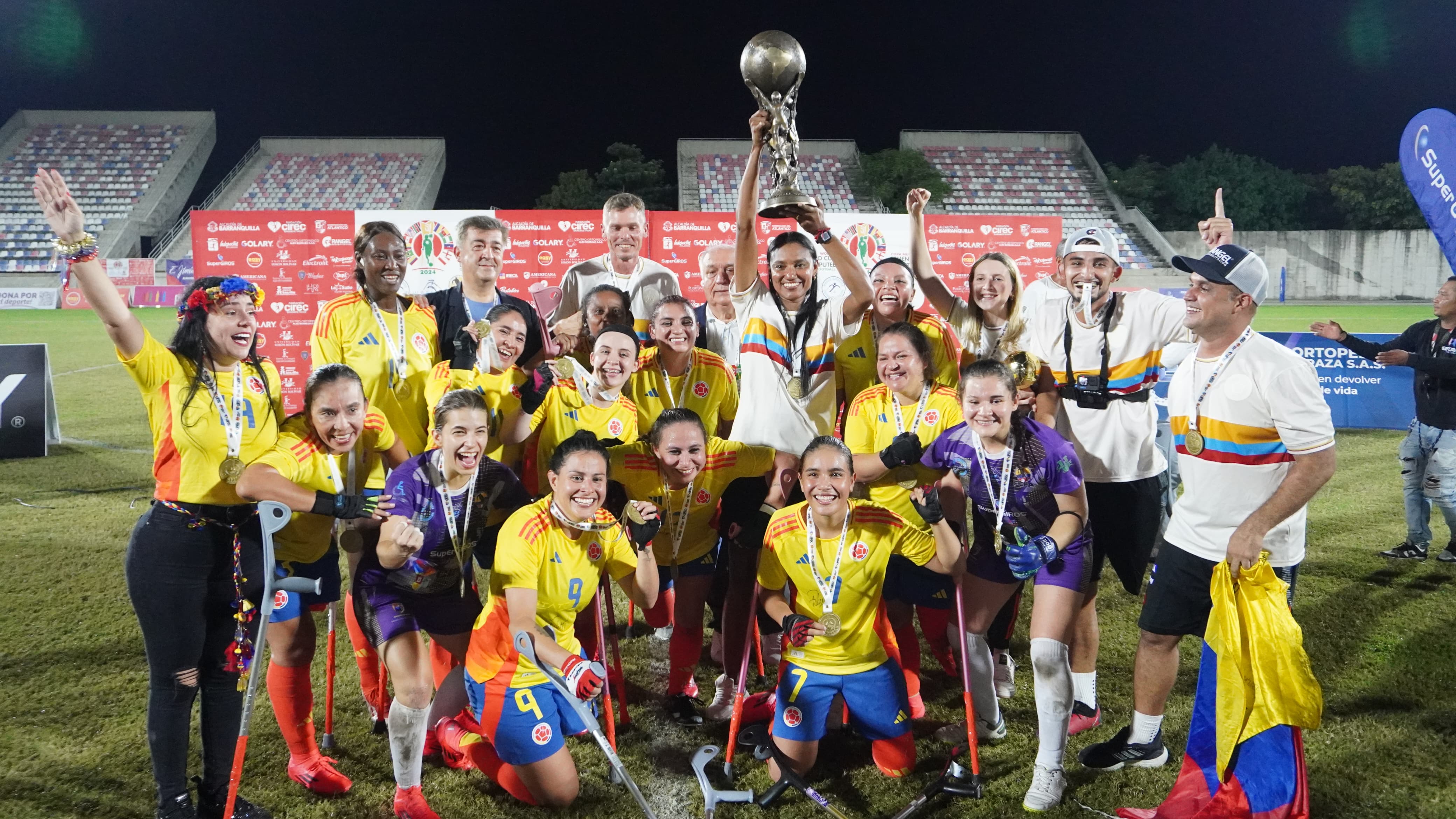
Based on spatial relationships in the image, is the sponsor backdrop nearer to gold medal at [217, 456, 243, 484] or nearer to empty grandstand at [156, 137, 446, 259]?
gold medal at [217, 456, 243, 484]

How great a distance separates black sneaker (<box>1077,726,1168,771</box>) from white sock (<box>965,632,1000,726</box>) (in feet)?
1.31

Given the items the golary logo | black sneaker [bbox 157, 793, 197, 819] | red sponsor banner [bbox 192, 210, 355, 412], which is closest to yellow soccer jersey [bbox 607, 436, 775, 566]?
black sneaker [bbox 157, 793, 197, 819]

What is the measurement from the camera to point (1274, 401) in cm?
300

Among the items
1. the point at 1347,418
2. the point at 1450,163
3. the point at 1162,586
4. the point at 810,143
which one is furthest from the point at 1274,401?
the point at 810,143

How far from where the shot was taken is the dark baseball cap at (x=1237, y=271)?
3.18m

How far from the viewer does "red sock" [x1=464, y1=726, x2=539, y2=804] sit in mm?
3424

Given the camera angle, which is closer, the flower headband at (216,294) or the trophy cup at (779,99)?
the flower headband at (216,294)

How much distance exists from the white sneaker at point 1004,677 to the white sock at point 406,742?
2724mm

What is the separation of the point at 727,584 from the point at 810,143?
40.9m

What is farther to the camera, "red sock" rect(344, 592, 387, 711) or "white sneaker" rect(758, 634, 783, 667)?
"white sneaker" rect(758, 634, 783, 667)

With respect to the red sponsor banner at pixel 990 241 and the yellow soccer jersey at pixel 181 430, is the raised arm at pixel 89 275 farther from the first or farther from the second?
the red sponsor banner at pixel 990 241

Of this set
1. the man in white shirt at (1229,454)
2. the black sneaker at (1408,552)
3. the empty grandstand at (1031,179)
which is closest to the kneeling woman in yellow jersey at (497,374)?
the man in white shirt at (1229,454)

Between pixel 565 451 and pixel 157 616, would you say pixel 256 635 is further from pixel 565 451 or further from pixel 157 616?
pixel 565 451

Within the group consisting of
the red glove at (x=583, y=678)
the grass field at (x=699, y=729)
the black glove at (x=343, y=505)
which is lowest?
the grass field at (x=699, y=729)
